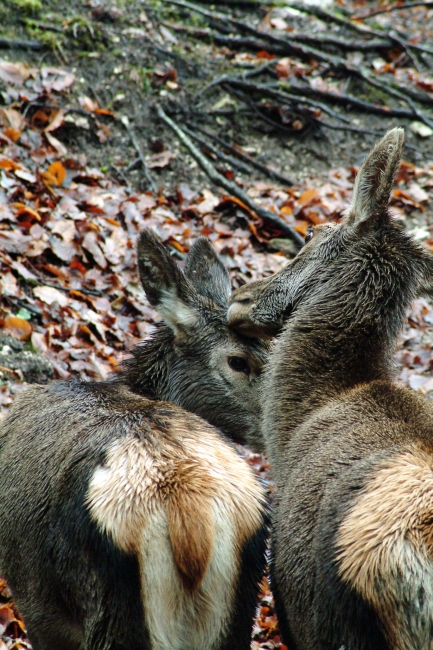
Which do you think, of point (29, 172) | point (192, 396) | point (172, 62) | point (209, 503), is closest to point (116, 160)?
point (29, 172)

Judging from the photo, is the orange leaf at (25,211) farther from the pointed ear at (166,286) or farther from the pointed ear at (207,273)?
the pointed ear at (166,286)

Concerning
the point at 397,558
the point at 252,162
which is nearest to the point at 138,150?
the point at 252,162

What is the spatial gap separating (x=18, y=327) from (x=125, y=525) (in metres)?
3.81

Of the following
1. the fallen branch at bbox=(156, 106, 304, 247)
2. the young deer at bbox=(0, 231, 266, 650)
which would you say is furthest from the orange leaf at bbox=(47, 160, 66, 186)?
the young deer at bbox=(0, 231, 266, 650)

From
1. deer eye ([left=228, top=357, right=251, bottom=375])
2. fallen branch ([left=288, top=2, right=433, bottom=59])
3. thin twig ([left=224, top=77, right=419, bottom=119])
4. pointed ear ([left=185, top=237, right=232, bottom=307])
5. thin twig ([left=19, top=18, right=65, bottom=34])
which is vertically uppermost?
fallen branch ([left=288, top=2, right=433, bottom=59])

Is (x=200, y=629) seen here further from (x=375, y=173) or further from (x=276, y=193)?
(x=276, y=193)

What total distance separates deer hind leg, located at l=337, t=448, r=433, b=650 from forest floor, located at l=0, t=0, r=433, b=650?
8.84 feet

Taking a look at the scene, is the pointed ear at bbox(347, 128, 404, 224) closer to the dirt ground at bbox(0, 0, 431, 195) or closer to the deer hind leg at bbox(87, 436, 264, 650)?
the deer hind leg at bbox(87, 436, 264, 650)

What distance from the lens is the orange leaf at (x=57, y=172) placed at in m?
8.73

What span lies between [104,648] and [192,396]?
2.34 metres

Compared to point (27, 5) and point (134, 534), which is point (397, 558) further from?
point (27, 5)

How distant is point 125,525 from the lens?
3.13 m

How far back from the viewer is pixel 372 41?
13.4 meters

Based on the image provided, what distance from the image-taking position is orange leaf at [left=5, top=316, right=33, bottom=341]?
6594 mm
